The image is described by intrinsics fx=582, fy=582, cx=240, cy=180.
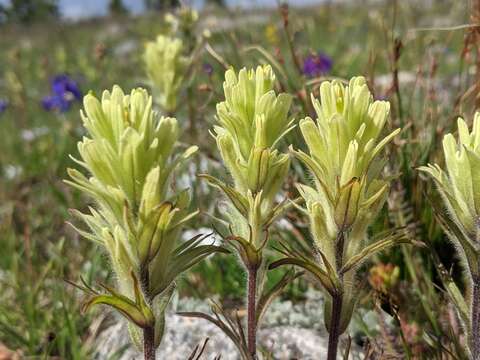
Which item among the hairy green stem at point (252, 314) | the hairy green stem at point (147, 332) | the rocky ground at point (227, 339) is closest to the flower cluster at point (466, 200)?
the hairy green stem at point (252, 314)

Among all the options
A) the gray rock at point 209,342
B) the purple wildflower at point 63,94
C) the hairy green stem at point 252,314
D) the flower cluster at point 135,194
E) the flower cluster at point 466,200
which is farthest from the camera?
the purple wildflower at point 63,94

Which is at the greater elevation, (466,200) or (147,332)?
(466,200)

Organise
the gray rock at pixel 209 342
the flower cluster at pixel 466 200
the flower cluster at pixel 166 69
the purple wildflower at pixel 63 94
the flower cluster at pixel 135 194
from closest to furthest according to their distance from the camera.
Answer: the flower cluster at pixel 135 194, the flower cluster at pixel 466 200, the gray rock at pixel 209 342, the flower cluster at pixel 166 69, the purple wildflower at pixel 63 94

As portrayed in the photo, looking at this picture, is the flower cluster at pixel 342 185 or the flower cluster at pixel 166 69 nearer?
the flower cluster at pixel 342 185

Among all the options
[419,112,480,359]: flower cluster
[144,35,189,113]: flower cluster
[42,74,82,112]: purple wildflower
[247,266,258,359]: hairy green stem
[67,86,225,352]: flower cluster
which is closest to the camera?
[67,86,225,352]: flower cluster

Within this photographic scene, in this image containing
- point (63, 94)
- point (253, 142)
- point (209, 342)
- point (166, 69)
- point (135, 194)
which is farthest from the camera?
point (63, 94)

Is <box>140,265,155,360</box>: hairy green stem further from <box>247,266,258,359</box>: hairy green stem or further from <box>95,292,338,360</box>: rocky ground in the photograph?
<box>95,292,338,360</box>: rocky ground

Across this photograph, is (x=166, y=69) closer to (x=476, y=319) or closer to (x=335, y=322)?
(x=335, y=322)

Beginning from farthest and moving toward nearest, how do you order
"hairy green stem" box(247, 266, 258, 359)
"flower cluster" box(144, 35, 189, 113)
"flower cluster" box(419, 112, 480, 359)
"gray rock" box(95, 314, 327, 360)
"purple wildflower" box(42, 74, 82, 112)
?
"purple wildflower" box(42, 74, 82, 112) → "flower cluster" box(144, 35, 189, 113) → "gray rock" box(95, 314, 327, 360) → "hairy green stem" box(247, 266, 258, 359) → "flower cluster" box(419, 112, 480, 359)

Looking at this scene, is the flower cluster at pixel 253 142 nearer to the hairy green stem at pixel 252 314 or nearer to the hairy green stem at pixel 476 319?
the hairy green stem at pixel 252 314

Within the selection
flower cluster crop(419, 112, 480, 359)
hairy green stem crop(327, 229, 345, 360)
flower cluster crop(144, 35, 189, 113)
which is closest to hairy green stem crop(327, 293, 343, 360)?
hairy green stem crop(327, 229, 345, 360)

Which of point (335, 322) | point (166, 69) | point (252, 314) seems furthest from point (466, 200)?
point (166, 69)

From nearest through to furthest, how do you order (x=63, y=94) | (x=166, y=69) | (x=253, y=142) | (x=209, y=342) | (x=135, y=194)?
(x=135, y=194) < (x=253, y=142) < (x=209, y=342) < (x=166, y=69) < (x=63, y=94)

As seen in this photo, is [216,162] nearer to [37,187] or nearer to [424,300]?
[424,300]
